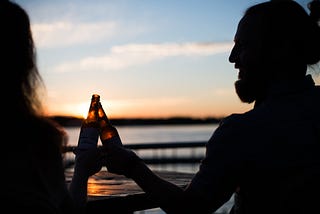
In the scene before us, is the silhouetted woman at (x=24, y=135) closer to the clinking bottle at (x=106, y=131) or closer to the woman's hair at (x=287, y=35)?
the clinking bottle at (x=106, y=131)

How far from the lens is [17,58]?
1582 mm

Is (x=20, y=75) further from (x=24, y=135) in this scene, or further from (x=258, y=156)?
(x=258, y=156)

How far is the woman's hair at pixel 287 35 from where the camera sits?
183cm

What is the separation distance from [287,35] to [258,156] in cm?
43

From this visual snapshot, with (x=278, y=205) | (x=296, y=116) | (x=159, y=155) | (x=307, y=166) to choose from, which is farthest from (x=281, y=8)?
(x=159, y=155)

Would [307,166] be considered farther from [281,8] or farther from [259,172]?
[281,8]

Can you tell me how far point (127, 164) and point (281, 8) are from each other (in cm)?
77

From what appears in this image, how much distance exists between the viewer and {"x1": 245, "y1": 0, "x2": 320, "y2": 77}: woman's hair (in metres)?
1.83

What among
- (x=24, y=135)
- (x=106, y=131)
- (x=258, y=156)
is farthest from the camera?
(x=106, y=131)

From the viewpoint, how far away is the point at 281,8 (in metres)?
1.87

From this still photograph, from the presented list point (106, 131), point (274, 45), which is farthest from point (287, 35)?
point (106, 131)

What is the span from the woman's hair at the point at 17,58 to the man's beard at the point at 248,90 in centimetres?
72

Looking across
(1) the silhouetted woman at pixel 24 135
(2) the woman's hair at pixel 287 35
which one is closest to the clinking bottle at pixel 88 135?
(1) the silhouetted woman at pixel 24 135

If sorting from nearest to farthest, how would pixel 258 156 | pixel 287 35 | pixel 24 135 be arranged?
pixel 24 135 < pixel 258 156 < pixel 287 35
